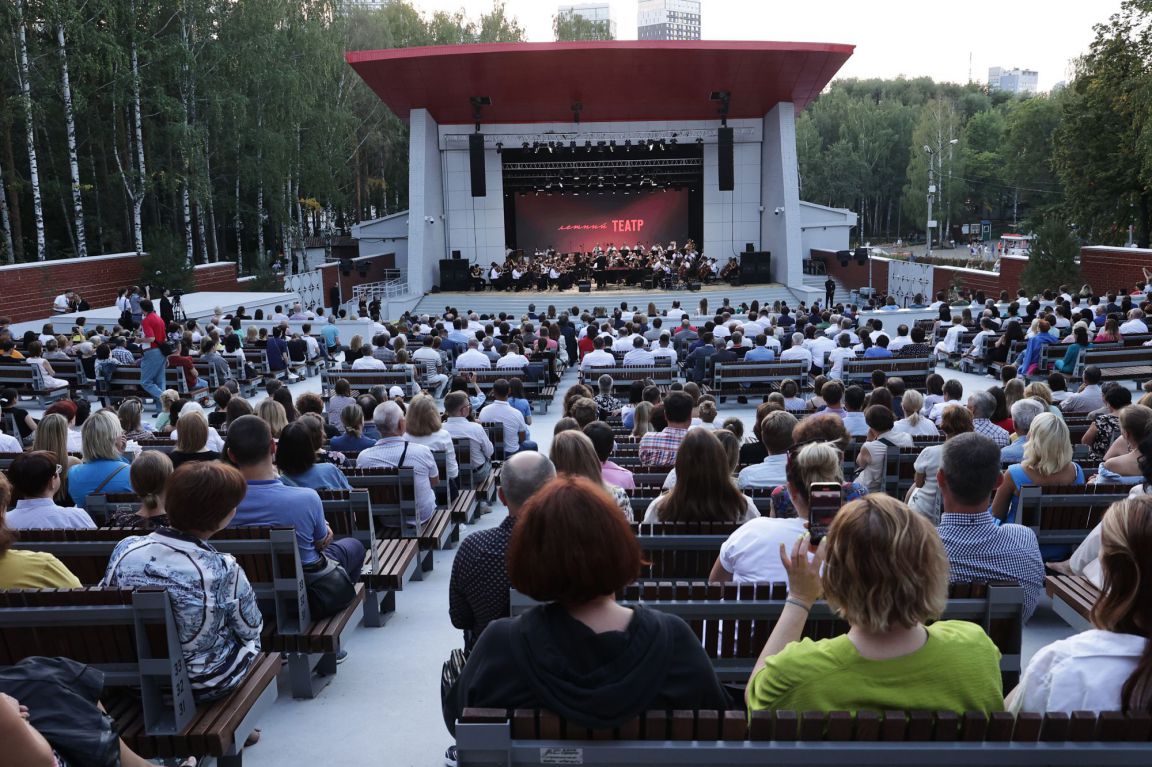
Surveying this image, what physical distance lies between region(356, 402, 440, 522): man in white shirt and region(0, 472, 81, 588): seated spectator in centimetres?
236

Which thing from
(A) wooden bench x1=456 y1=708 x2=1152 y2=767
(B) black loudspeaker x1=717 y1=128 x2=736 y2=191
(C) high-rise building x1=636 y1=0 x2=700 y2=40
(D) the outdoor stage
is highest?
(C) high-rise building x1=636 y1=0 x2=700 y2=40

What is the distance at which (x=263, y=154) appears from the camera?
30.3m

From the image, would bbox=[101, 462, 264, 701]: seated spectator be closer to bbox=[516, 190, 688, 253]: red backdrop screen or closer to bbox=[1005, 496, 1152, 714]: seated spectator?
bbox=[1005, 496, 1152, 714]: seated spectator

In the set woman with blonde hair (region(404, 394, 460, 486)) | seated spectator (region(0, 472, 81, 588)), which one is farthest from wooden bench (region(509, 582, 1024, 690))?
woman with blonde hair (region(404, 394, 460, 486))

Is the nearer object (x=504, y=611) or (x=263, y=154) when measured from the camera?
(x=504, y=611)

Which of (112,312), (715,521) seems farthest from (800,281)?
(715,521)

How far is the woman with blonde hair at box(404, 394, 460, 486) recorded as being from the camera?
250 inches

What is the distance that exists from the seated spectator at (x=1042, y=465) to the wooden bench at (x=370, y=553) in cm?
337

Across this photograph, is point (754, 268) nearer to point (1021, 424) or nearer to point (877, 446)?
point (1021, 424)

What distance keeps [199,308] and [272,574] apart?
66.5 feet

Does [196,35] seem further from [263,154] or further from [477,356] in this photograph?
[477,356]

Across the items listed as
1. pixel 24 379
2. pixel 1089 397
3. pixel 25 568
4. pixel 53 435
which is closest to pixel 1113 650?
pixel 25 568

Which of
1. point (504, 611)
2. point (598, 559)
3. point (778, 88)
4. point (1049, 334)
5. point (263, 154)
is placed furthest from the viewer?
point (263, 154)

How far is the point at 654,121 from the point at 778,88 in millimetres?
4345
